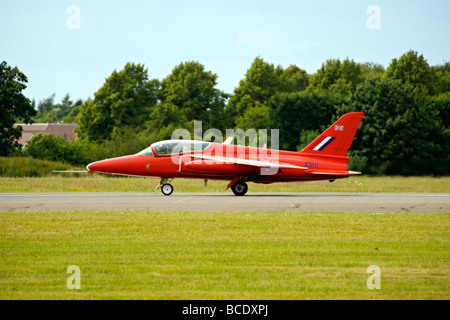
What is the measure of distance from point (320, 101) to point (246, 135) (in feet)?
35.6

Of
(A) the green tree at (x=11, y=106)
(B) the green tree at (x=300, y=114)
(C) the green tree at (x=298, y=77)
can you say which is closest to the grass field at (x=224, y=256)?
(A) the green tree at (x=11, y=106)

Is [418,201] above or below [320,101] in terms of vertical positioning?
below

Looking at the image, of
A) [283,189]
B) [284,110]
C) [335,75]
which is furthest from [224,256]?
[335,75]

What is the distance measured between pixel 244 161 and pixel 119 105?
52381 millimetres

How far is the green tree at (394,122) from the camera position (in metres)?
46.7

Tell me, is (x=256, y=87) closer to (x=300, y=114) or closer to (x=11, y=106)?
(x=300, y=114)

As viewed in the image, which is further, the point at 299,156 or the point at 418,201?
the point at 299,156

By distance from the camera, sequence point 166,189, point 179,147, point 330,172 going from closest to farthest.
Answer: point 330,172, point 179,147, point 166,189

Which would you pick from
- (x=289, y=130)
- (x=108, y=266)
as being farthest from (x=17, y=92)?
(x=108, y=266)

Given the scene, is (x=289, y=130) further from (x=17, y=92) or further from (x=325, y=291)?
(x=325, y=291)

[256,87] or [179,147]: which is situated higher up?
[256,87]

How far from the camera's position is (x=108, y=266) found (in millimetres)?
10531

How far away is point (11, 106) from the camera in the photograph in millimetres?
60031

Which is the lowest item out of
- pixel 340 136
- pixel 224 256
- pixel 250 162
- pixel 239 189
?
pixel 224 256
